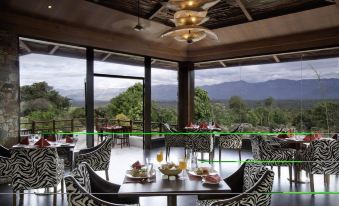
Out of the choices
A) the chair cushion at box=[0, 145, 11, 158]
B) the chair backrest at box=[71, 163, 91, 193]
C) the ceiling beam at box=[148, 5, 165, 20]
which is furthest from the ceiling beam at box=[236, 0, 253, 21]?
the chair cushion at box=[0, 145, 11, 158]

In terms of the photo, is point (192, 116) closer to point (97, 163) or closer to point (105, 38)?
point (105, 38)

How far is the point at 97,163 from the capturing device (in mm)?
4621

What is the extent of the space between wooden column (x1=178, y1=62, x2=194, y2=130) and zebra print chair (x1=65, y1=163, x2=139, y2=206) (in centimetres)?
622

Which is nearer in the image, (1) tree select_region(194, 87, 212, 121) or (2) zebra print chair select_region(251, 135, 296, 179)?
(2) zebra print chair select_region(251, 135, 296, 179)

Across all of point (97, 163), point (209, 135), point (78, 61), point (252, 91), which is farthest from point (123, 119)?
point (252, 91)

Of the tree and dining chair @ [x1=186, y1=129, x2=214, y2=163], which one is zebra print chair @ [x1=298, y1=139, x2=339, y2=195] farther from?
the tree

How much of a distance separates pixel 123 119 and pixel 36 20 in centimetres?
322

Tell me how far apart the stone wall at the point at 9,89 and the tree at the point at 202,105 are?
5.45 m

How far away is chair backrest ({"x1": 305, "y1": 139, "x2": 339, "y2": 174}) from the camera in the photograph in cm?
433

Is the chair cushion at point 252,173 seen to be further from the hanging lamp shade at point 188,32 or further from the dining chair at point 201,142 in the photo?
the dining chair at point 201,142

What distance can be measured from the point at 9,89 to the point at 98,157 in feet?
7.28

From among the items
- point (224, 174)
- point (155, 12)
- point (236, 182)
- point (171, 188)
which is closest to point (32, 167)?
point (171, 188)

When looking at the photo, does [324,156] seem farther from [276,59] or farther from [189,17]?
[276,59]

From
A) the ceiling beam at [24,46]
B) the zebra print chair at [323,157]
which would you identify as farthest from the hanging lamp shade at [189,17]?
the ceiling beam at [24,46]
